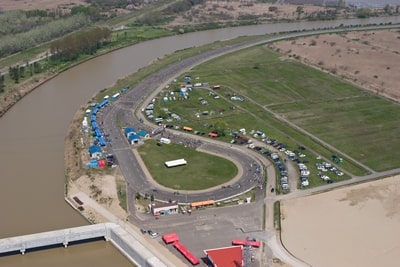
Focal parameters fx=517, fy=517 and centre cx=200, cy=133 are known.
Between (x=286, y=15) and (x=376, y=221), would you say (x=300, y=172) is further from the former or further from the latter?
(x=286, y=15)

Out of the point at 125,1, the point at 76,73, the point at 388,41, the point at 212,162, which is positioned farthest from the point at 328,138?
the point at 125,1

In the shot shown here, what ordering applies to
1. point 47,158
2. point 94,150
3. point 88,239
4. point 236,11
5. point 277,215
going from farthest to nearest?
point 236,11 → point 47,158 → point 94,150 → point 277,215 → point 88,239

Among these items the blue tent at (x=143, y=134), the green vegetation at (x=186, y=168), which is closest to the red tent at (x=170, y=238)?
the green vegetation at (x=186, y=168)

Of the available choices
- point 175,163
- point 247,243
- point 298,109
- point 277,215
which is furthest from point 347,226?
point 298,109

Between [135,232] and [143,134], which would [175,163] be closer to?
[143,134]

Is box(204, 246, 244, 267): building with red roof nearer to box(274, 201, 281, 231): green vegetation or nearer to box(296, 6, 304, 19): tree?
box(274, 201, 281, 231): green vegetation

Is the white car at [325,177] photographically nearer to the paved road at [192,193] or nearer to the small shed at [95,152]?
the paved road at [192,193]

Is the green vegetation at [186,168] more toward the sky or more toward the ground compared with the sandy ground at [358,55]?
more toward the ground
